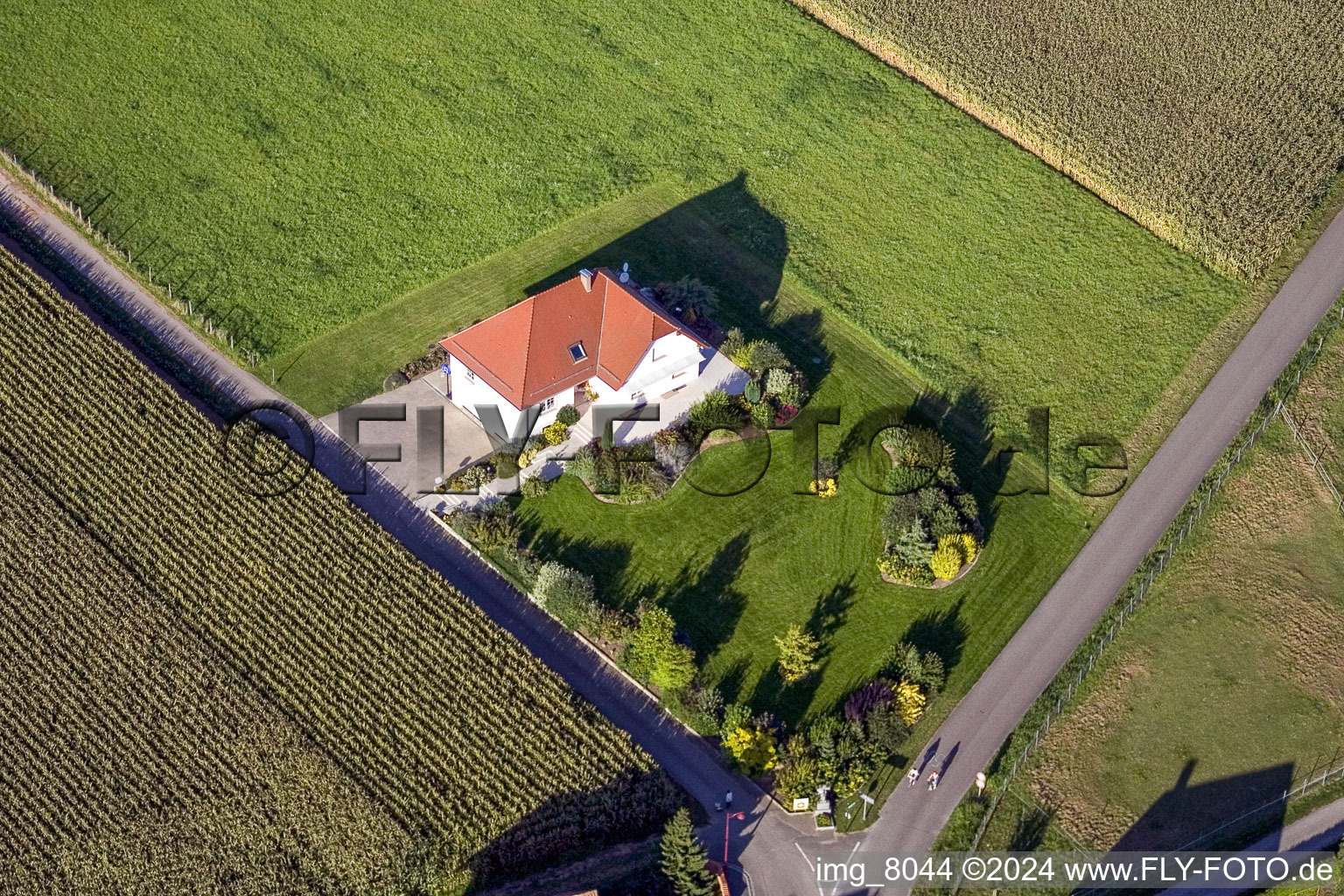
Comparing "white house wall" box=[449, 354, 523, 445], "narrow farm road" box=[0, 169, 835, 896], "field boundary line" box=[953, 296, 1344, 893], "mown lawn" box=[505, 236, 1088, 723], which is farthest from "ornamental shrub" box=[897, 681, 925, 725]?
"white house wall" box=[449, 354, 523, 445]

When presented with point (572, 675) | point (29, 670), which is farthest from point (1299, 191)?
point (29, 670)

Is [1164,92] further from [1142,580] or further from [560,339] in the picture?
[560,339]

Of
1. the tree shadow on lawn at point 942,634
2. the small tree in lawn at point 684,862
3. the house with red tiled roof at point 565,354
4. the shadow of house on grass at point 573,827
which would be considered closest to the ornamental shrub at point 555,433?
the house with red tiled roof at point 565,354

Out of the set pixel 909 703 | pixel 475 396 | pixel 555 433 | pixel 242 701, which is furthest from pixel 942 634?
pixel 242 701

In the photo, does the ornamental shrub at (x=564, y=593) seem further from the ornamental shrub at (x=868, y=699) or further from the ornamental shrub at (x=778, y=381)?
the ornamental shrub at (x=778, y=381)

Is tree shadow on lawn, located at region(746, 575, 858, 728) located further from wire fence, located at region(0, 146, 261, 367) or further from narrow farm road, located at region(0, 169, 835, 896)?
wire fence, located at region(0, 146, 261, 367)

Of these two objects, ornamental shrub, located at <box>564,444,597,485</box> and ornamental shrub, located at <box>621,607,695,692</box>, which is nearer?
ornamental shrub, located at <box>621,607,695,692</box>
